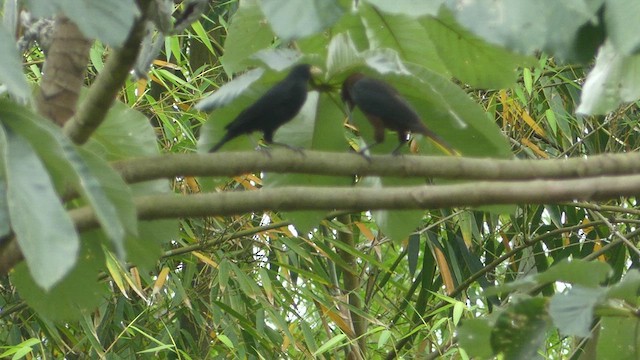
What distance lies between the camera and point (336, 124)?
1.00 meters

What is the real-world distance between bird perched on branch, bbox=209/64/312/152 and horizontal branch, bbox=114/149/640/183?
0.18 m

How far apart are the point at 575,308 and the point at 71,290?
488 millimetres

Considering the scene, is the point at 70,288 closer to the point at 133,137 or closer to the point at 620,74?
the point at 133,137

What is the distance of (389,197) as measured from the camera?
69cm

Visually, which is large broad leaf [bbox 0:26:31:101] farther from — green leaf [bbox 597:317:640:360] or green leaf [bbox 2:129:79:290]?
green leaf [bbox 597:317:640:360]

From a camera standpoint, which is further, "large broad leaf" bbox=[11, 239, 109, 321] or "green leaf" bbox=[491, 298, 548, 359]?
"large broad leaf" bbox=[11, 239, 109, 321]

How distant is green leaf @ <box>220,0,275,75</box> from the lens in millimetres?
992

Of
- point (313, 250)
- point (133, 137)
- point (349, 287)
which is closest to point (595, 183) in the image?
point (133, 137)

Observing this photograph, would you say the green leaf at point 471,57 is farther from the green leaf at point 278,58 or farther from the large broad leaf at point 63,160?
the large broad leaf at point 63,160

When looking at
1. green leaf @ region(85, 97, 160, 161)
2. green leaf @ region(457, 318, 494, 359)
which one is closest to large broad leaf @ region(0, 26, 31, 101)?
green leaf @ region(85, 97, 160, 161)

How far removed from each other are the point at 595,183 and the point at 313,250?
211 centimetres

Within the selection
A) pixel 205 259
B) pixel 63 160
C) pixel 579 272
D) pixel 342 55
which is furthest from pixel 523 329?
pixel 205 259

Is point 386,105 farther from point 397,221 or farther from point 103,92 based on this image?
point 103,92

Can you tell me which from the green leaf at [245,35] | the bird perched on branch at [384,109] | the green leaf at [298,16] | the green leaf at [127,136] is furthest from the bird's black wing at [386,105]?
the green leaf at [298,16]
